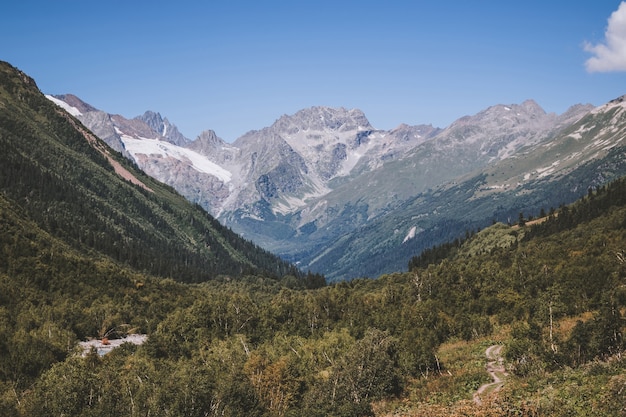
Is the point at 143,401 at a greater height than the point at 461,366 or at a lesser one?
lesser

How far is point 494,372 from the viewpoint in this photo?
5862 cm

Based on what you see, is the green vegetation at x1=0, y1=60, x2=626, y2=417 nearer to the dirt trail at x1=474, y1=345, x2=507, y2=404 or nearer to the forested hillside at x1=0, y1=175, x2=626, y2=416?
the forested hillside at x1=0, y1=175, x2=626, y2=416

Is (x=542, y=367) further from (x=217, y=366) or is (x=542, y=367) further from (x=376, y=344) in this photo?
(x=217, y=366)

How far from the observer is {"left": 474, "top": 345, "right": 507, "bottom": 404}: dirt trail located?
167 ft

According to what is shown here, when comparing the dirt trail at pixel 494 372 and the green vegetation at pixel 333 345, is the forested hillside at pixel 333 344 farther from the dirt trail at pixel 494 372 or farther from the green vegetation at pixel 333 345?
the dirt trail at pixel 494 372

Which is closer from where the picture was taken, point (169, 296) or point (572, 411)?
point (572, 411)

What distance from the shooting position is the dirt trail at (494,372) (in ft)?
167

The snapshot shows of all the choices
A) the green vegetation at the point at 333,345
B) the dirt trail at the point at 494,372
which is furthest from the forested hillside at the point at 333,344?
the dirt trail at the point at 494,372

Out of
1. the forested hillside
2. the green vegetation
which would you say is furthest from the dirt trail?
the forested hillside

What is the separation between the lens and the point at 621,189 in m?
200

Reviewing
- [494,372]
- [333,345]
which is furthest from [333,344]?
[494,372]

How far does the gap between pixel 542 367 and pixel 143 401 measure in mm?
47031

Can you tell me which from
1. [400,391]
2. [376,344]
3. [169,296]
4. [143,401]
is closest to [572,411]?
[400,391]

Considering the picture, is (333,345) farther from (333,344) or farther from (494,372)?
(494,372)
